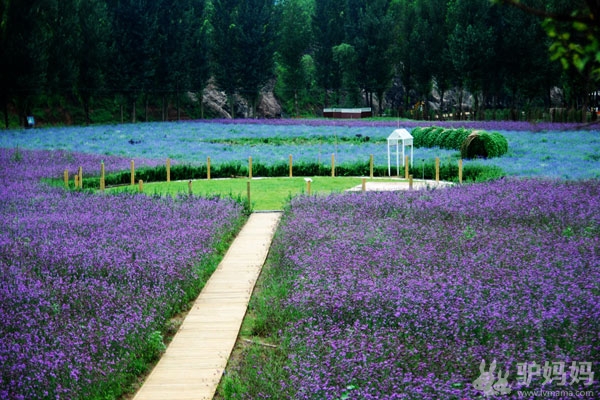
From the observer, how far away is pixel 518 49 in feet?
214

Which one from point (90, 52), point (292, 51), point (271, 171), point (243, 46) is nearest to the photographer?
point (271, 171)

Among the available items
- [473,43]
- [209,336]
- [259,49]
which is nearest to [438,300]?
[209,336]

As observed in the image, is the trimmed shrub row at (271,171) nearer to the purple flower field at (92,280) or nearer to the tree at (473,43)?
the purple flower field at (92,280)

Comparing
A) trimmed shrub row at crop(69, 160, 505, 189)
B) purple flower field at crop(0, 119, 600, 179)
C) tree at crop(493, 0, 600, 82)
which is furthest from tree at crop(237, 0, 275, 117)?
tree at crop(493, 0, 600, 82)

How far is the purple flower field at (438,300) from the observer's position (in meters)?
6.38

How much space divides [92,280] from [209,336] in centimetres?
200

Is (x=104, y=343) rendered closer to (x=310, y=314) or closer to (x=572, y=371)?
(x=310, y=314)

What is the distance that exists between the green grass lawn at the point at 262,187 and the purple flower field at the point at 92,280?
414 cm

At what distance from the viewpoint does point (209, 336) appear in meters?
9.04

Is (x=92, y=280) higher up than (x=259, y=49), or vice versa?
(x=259, y=49)

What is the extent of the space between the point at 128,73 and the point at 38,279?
59259mm

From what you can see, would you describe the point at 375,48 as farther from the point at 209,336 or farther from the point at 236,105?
the point at 209,336

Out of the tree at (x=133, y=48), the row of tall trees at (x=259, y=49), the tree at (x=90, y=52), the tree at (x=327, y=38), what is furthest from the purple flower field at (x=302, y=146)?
the tree at (x=327, y=38)

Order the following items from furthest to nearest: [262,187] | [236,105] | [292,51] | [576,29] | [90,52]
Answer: [236,105]
[292,51]
[90,52]
[262,187]
[576,29]
